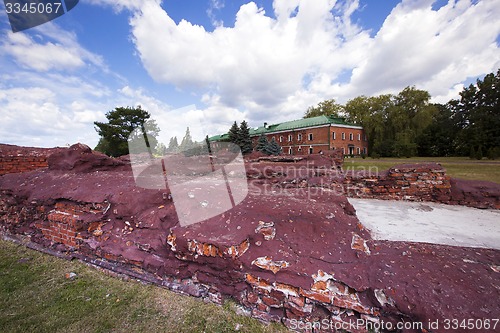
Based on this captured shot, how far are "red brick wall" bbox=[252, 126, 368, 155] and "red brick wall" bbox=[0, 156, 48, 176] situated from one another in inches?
1249

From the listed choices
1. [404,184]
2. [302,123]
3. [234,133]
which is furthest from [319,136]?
[404,184]

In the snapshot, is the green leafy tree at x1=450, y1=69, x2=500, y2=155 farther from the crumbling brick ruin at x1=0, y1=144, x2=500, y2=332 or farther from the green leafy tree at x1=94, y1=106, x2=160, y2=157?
the green leafy tree at x1=94, y1=106, x2=160, y2=157

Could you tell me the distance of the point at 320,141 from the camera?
34062mm

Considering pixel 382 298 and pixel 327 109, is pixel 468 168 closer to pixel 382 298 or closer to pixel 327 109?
pixel 382 298

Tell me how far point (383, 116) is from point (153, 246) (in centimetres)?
4338

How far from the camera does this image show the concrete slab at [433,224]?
258 centimetres

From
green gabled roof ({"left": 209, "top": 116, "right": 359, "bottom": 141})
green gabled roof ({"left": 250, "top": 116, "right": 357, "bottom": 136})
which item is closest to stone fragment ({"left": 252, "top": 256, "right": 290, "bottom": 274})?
green gabled roof ({"left": 209, "top": 116, "right": 359, "bottom": 141})

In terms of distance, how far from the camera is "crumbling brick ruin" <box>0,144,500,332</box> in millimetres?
1417

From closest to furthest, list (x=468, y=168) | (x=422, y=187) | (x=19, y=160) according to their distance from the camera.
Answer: (x=422, y=187), (x=19, y=160), (x=468, y=168)

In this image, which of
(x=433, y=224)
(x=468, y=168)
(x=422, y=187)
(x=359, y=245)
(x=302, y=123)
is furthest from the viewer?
(x=302, y=123)

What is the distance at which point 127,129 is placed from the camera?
112ft

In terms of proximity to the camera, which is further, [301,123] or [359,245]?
[301,123]

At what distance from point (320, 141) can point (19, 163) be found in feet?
112

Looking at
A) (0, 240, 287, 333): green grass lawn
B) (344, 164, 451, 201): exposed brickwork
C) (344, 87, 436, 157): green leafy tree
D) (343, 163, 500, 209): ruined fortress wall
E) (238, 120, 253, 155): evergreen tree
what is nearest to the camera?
(0, 240, 287, 333): green grass lawn
